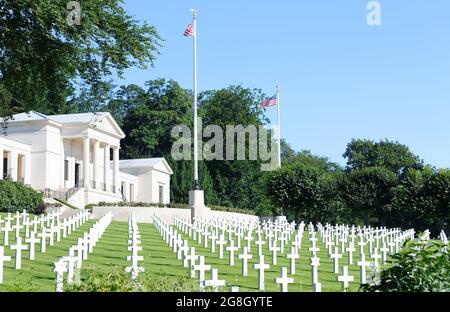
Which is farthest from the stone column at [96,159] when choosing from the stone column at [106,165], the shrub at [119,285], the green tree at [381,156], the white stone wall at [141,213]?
the shrub at [119,285]

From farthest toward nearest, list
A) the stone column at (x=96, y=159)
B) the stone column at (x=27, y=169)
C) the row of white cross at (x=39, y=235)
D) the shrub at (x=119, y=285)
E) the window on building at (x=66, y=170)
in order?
the stone column at (x=96, y=159), the window on building at (x=66, y=170), the stone column at (x=27, y=169), the row of white cross at (x=39, y=235), the shrub at (x=119, y=285)

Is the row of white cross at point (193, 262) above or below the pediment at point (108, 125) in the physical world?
below

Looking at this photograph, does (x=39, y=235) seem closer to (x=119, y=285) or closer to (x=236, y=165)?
(x=119, y=285)

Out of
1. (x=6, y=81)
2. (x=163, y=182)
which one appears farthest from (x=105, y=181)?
(x=6, y=81)

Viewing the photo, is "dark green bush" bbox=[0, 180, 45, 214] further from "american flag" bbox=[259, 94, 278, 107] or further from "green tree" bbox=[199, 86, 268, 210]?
"green tree" bbox=[199, 86, 268, 210]

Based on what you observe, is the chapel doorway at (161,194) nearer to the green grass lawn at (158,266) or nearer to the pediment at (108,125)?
the pediment at (108,125)

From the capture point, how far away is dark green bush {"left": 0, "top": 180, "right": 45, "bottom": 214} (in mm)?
43219

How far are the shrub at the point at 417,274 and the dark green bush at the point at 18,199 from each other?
37.9 metres

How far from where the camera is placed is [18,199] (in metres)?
44.2

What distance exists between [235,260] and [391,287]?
11965mm

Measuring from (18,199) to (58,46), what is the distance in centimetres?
2569

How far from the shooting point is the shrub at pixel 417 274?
7.71 metres

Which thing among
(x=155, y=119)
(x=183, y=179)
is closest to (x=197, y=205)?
(x=183, y=179)
